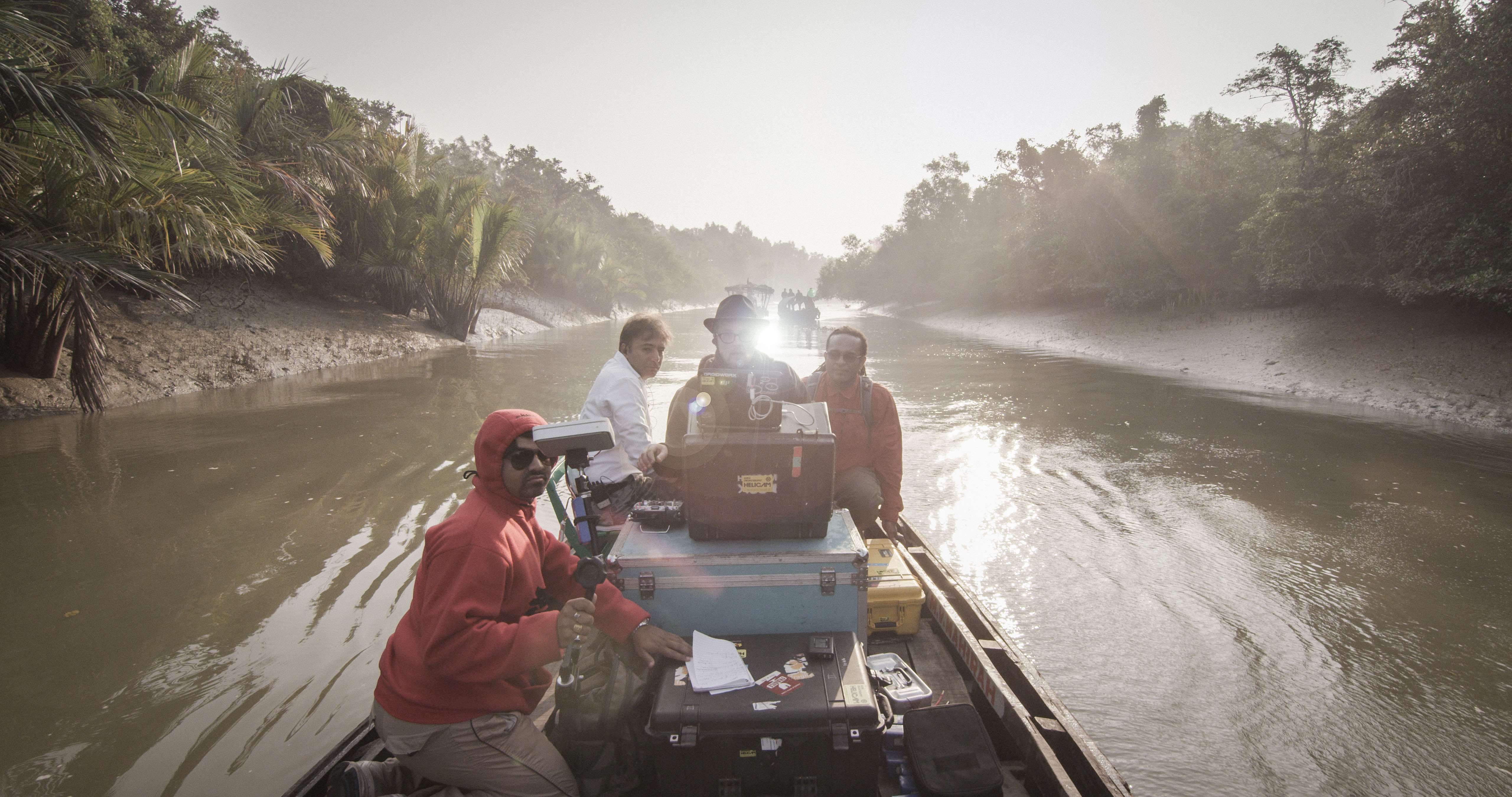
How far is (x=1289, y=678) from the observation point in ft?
13.1

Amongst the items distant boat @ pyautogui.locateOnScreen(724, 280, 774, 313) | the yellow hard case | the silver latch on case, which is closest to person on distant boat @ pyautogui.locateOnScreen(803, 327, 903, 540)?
the yellow hard case

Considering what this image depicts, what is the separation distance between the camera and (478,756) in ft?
7.24

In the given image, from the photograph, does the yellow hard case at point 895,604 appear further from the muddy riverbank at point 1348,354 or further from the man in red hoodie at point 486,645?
the muddy riverbank at point 1348,354

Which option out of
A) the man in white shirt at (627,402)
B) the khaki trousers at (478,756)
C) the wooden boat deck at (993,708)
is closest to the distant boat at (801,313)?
the man in white shirt at (627,402)

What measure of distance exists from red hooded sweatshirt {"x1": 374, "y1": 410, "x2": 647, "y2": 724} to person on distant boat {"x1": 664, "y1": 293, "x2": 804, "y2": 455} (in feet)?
6.07

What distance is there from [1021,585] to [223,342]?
48.9ft

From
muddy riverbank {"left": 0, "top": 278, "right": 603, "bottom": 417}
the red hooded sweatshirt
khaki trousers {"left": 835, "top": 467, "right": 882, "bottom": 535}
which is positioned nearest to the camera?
the red hooded sweatshirt

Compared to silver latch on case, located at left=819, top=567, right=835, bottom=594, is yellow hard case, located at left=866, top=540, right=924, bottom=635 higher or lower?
lower

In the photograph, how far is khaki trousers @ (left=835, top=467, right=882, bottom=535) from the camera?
175 inches

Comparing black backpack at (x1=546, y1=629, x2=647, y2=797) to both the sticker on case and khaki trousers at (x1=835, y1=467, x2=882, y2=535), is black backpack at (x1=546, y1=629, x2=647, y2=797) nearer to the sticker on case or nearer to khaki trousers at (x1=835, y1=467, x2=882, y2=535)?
the sticker on case

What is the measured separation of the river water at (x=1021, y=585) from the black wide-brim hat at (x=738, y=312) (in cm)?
264

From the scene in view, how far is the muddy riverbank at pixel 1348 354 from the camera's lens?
11695 millimetres

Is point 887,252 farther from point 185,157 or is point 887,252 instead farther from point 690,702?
point 690,702

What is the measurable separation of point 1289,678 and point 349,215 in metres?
21.8
